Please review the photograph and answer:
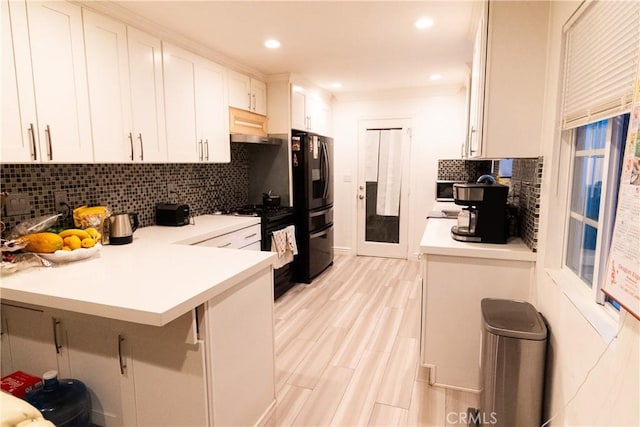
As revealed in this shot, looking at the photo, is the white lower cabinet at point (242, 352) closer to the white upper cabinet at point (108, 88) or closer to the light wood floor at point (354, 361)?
the light wood floor at point (354, 361)

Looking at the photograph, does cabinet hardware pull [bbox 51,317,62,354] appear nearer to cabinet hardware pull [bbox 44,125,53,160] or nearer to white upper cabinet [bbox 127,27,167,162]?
cabinet hardware pull [bbox 44,125,53,160]

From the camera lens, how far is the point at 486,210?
223 centimetres

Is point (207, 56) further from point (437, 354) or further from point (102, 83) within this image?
point (437, 354)

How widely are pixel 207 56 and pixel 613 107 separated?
290 centimetres

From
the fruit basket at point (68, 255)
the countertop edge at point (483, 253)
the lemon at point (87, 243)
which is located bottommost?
the countertop edge at point (483, 253)

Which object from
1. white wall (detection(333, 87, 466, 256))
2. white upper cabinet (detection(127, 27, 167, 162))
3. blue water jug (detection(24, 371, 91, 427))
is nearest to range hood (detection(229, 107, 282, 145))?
white upper cabinet (detection(127, 27, 167, 162))

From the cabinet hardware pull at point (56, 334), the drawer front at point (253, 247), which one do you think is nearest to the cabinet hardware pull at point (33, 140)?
the cabinet hardware pull at point (56, 334)

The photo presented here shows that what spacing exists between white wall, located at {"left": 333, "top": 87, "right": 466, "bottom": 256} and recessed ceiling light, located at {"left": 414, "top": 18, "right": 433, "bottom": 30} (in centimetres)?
228

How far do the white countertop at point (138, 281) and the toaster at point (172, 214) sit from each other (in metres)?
0.76

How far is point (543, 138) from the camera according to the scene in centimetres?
195

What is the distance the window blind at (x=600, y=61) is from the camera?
111cm

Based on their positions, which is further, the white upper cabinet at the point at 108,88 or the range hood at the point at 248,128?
the range hood at the point at 248,128

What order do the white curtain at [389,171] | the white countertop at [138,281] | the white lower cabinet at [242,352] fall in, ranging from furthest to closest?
1. the white curtain at [389,171]
2. the white lower cabinet at [242,352]
3. the white countertop at [138,281]

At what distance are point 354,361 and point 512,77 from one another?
204cm
